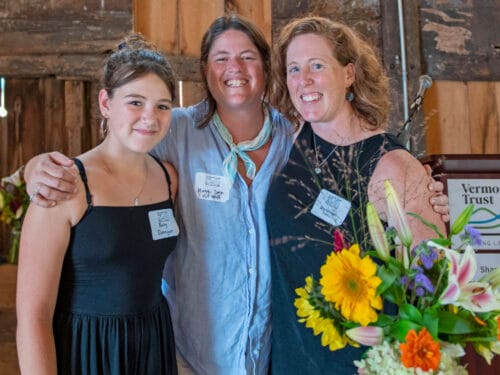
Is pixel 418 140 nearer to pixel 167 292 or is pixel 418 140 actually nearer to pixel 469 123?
pixel 469 123

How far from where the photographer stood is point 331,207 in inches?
55.9

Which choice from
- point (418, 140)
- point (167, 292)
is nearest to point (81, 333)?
point (167, 292)

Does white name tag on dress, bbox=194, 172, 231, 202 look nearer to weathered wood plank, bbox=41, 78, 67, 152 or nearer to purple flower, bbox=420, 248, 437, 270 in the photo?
purple flower, bbox=420, 248, 437, 270

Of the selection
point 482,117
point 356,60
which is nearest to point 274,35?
point 482,117

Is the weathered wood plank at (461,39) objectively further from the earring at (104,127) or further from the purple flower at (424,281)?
the purple flower at (424,281)

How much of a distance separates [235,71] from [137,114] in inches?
16.6

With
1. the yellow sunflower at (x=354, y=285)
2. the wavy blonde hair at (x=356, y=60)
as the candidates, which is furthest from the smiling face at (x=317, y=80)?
the yellow sunflower at (x=354, y=285)

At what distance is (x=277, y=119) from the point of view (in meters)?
1.85

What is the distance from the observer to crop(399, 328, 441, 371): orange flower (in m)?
0.85

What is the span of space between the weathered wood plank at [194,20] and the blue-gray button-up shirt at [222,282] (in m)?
0.77

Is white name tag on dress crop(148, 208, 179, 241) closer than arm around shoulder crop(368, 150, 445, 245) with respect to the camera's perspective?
No

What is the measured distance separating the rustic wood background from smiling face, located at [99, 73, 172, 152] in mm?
1743

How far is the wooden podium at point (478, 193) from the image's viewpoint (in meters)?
1.93

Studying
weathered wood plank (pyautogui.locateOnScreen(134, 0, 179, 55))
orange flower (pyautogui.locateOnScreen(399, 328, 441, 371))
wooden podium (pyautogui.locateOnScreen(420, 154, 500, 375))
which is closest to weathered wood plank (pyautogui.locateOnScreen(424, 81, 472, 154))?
wooden podium (pyautogui.locateOnScreen(420, 154, 500, 375))
